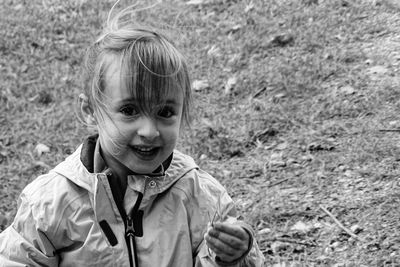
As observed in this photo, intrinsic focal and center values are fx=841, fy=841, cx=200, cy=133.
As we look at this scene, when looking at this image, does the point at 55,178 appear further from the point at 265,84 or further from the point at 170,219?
the point at 265,84

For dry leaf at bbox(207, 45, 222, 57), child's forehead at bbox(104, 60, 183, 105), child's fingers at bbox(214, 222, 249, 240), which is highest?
child's forehead at bbox(104, 60, 183, 105)

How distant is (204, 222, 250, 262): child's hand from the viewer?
2652 mm

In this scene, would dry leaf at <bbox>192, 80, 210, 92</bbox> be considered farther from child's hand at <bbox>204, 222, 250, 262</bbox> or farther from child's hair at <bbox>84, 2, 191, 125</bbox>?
child's hand at <bbox>204, 222, 250, 262</bbox>

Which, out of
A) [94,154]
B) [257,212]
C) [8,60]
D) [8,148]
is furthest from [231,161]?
[8,60]

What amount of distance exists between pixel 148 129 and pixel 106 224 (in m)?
0.37

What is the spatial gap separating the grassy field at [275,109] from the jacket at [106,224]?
3.77 feet

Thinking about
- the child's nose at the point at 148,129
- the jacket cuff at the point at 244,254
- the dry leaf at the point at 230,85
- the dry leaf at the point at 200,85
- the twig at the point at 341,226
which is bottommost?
the dry leaf at the point at 200,85

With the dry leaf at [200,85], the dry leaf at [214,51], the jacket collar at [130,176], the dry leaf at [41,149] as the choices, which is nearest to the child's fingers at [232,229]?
the jacket collar at [130,176]

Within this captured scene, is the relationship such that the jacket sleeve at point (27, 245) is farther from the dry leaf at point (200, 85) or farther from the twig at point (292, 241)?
the dry leaf at point (200, 85)

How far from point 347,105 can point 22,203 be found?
8.88ft

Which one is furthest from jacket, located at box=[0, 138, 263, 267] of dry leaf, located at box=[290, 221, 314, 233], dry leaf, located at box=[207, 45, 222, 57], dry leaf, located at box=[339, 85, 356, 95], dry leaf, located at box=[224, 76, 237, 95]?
dry leaf, located at box=[207, 45, 222, 57]

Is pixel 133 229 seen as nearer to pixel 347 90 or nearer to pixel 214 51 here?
pixel 347 90

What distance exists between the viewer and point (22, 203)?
9.61ft

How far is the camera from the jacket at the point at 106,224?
9.34 feet
